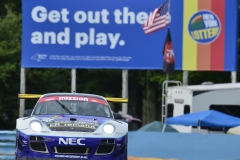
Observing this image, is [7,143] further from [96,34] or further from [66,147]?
[96,34]

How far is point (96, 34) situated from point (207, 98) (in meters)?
6.29

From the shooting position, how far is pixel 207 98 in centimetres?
2355

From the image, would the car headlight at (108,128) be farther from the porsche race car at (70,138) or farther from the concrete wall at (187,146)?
the concrete wall at (187,146)

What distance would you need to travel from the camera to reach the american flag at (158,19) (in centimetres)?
2752

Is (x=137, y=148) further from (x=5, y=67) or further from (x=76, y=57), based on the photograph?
(x=5, y=67)

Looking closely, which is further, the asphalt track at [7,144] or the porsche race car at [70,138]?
the asphalt track at [7,144]

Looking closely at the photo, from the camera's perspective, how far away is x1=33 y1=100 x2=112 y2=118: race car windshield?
1344 cm

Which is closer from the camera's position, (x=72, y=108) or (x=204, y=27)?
(x=72, y=108)

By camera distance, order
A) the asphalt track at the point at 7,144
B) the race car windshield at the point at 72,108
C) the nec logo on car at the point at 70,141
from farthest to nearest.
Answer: the asphalt track at the point at 7,144, the race car windshield at the point at 72,108, the nec logo on car at the point at 70,141

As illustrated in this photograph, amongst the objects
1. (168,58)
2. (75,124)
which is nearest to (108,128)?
(75,124)

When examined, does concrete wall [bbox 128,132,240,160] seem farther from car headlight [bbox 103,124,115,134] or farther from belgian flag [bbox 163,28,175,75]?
belgian flag [bbox 163,28,175,75]

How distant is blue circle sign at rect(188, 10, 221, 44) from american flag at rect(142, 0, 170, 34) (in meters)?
0.99

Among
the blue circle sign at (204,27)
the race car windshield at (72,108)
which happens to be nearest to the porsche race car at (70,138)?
the race car windshield at (72,108)

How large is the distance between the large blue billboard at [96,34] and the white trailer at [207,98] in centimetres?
366
